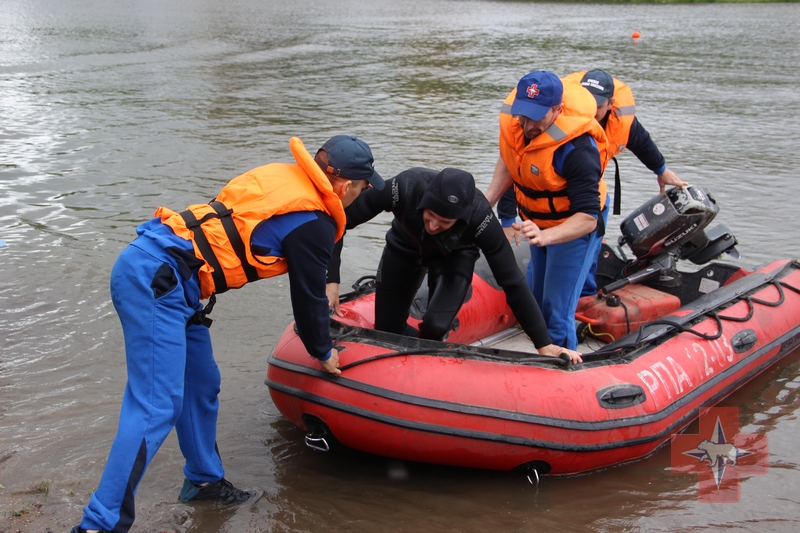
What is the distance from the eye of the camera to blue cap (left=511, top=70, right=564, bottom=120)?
363cm

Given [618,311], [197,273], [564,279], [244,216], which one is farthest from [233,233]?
[618,311]

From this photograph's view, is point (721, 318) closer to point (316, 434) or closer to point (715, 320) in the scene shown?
point (715, 320)

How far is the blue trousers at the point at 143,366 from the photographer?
2.60 meters

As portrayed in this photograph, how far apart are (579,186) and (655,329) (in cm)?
111

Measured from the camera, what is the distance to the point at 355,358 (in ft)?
11.4

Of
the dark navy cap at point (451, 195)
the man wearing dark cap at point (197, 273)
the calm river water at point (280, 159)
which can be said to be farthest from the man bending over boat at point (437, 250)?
the calm river water at point (280, 159)

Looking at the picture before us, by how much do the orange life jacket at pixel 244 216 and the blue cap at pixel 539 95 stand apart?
49.8 inches

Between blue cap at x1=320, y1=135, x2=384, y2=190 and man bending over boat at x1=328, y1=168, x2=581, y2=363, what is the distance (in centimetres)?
49

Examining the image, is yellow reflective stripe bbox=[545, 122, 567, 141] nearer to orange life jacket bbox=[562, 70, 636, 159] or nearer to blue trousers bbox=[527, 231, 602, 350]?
blue trousers bbox=[527, 231, 602, 350]

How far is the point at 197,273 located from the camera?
2.80 m

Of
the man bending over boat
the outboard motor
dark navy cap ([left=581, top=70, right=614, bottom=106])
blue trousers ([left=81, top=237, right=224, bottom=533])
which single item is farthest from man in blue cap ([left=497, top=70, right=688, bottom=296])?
blue trousers ([left=81, top=237, right=224, bottom=533])

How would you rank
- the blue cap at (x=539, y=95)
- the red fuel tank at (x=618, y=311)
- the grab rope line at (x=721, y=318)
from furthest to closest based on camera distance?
the red fuel tank at (x=618, y=311), the grab rope line at (x=721, y=318), the blue cap at (x=539, y=95)

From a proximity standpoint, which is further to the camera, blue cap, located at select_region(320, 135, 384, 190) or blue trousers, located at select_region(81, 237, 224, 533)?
blue cap, located at select_region(320, 135, 384, 190)

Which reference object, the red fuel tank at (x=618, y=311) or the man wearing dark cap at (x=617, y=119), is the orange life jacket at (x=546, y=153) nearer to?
the man wearing dark cap at (x=617, y=119)
